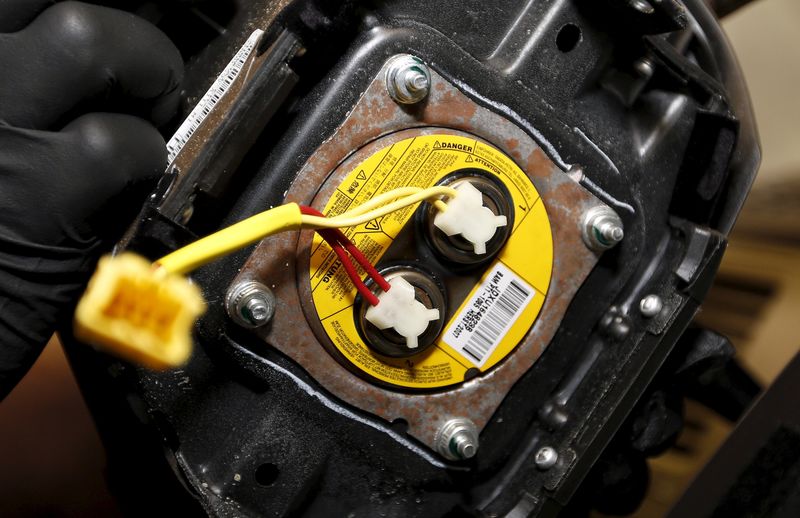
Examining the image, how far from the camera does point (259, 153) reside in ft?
2.48

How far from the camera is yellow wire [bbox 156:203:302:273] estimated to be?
0.56 meters

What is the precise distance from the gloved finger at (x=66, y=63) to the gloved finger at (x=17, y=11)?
0.03 m

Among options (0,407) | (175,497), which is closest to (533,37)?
(175,497)

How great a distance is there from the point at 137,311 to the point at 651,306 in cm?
57

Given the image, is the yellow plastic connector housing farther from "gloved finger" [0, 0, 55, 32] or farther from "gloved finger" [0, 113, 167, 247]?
"gloved finger" [0, 0, 55, 32]

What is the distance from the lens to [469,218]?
0.74 meters

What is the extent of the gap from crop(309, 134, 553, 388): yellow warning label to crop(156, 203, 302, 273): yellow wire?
122mm

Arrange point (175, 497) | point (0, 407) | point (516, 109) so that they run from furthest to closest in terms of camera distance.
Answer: point (0, 407) → point (175, 497) → point (516, 109)

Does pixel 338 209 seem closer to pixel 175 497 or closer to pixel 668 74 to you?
pixel 668 74

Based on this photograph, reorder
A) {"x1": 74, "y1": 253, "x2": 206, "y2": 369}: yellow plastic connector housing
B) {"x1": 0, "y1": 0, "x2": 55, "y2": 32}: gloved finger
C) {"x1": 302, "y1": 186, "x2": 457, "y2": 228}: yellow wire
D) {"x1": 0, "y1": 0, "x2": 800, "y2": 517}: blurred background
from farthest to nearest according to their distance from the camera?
{"x1": 0, "y1": 0, "x2": 800, "y2": 517}: blurred background → {"x1": 0, "y1": 0, "x2": 55, "y2": 32}: gloved finger → {"x1": 302, "y1": 186, "x2": 457, "y2": 228}: yellow wire → {"x1": 74, "y1": 253, "x2": 206, "y2": 369}: yellow plastic connector housing

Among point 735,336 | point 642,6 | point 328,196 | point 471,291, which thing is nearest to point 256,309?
point 328,196

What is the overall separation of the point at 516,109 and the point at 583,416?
1.19ft

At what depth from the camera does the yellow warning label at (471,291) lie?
0.76 meters

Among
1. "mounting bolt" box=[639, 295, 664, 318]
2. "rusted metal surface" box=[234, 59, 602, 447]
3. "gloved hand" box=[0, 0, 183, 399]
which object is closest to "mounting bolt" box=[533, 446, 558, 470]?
"rusted metal surface" box=[234, 59, 602, 447]
